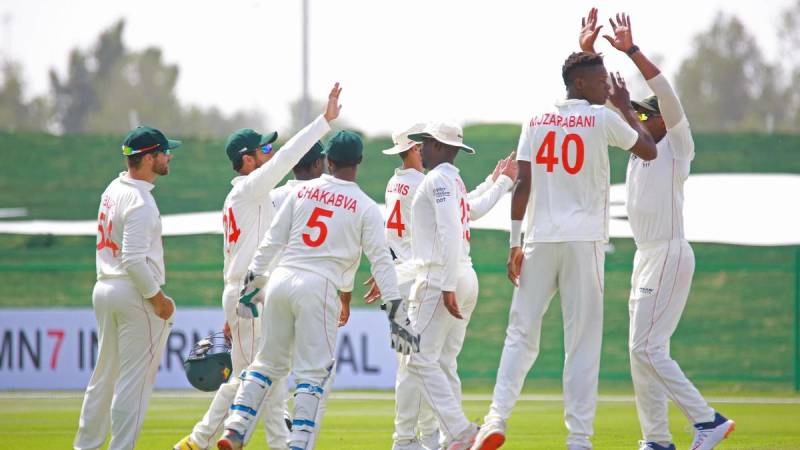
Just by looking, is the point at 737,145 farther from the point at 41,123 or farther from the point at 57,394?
the point at 41,123

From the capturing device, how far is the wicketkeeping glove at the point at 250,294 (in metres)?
9.52

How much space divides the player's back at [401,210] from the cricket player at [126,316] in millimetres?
2179

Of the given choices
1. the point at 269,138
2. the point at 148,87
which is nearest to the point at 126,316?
the point at 269,138

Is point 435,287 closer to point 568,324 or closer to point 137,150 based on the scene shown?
point 568,324

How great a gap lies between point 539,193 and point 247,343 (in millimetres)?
2707

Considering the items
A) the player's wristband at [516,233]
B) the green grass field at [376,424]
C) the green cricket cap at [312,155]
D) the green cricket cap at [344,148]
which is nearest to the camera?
the green cricket cap at [344,148]

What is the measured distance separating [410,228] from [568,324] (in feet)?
6.48

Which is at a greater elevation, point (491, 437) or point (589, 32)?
point (589, 32)

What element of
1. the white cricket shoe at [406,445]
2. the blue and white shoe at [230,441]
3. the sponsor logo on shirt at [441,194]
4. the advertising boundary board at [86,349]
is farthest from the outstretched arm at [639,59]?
the advertising boundary board at [86,349]

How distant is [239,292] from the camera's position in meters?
10.7

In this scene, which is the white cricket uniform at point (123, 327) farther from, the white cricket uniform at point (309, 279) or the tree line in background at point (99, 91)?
the tree line in background at point (99, 91)

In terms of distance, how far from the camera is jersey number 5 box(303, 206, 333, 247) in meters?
9.40

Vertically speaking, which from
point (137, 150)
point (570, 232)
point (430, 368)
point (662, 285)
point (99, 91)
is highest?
point (137, 150)

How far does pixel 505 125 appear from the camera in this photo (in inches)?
1526
